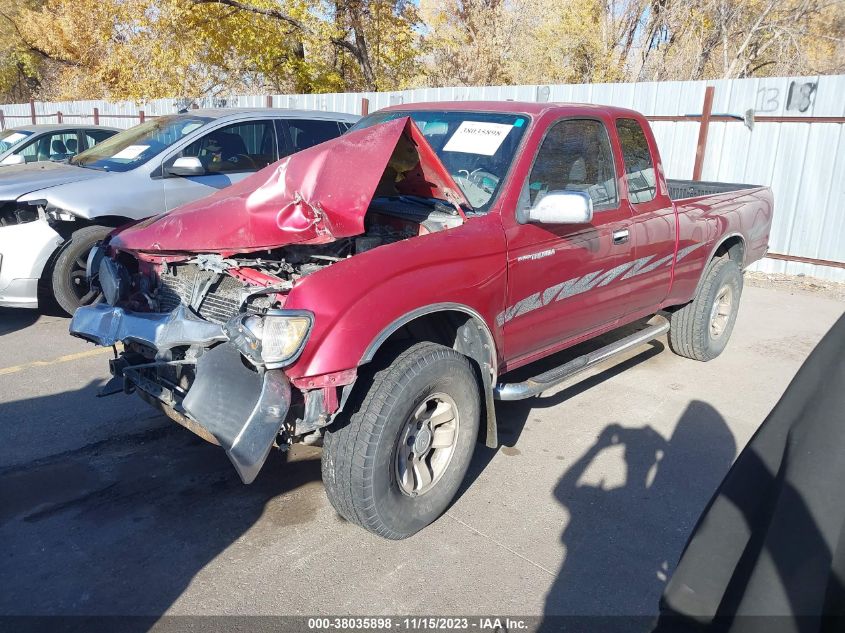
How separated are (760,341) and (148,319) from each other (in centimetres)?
581

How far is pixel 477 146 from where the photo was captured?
399 cm

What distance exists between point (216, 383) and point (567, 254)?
84.3 inches

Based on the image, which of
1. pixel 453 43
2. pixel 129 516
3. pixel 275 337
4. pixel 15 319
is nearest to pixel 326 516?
pixel 129 516

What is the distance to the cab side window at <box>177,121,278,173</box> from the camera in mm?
6934

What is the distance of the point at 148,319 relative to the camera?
3324mm

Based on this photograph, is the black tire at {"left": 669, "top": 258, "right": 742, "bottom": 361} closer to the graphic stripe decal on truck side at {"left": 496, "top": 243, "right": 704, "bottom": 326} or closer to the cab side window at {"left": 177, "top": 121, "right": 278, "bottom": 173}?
the graphic stripe decal on truck side at {"left": 496, "top": 243, "right": 704, "bottom": 326}

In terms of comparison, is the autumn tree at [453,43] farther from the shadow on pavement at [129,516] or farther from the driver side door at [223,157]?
the shadow on pavement at [129,516]

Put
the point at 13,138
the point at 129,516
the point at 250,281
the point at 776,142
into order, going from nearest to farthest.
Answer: the point at 250,281, the point at 129,516, the point at 776,142, the point at 13,138

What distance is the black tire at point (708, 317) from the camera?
5688 mm

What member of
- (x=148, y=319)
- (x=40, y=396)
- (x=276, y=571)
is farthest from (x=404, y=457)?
(x=40, y=396)

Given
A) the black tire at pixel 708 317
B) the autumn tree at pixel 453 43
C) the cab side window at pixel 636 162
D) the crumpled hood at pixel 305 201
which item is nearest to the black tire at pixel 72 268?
the crumpled hood at pixel 305 201

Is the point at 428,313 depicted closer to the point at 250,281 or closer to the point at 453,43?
the point at 250,281

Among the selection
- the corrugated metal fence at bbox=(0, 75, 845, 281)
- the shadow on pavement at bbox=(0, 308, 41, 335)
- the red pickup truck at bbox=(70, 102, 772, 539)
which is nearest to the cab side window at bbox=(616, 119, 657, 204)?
the red pickup truck at bbox=(70, 102, 772, 539)

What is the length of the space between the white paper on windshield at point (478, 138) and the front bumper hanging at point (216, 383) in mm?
1870
